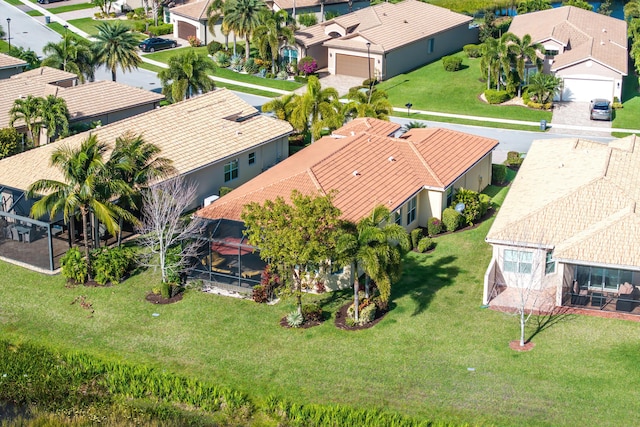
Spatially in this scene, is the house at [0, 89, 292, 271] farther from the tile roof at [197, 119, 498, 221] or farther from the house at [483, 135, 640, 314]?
the house at [483, 135, 640, 314]

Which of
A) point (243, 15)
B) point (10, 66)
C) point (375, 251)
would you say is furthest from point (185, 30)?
point (375, 251)

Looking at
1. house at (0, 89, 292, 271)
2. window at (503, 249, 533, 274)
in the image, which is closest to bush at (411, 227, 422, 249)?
window at (503, 249, 533, 274)

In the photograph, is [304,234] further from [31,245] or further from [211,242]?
[31,245]

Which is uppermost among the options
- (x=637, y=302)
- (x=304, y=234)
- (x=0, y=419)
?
(x=304, y=234)

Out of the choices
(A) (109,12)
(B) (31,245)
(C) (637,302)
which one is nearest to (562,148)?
(C) (637,302)

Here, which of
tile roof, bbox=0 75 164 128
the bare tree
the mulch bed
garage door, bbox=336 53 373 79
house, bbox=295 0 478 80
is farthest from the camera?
garage door, bbox=336 53 373 79
